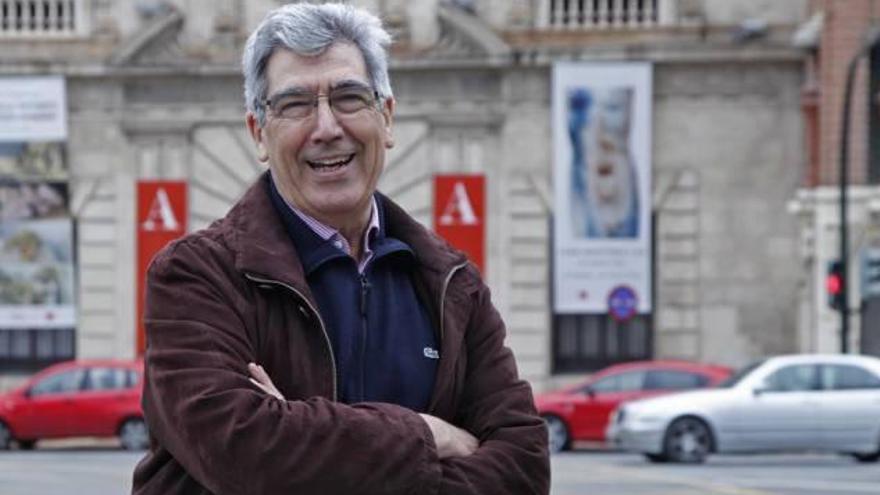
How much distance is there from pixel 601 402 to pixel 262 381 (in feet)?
92.4

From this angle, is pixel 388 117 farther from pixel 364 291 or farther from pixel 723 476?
pixel 723 476

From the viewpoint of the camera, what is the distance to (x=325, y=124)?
465 centimetres

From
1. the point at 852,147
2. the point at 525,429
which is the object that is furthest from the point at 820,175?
the point at 525,429

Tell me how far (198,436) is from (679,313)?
36.2m

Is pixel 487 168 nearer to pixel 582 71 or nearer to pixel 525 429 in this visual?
pixel 582 71

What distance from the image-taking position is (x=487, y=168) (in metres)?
40.8

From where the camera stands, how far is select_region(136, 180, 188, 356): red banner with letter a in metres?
40.2

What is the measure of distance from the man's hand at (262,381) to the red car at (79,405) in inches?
1105

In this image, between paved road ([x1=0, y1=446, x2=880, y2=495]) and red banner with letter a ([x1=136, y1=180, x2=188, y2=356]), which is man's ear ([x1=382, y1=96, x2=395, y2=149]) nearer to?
paved road ([x1=0, y1=446, x2=880, y2=495])

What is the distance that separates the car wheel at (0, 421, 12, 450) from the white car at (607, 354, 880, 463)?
10218mm

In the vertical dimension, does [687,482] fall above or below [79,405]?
above

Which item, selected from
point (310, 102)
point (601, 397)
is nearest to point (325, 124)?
point (310, 102)

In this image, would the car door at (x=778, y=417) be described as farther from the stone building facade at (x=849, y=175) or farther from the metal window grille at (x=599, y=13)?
the metal window grille at (x=599, y=13)

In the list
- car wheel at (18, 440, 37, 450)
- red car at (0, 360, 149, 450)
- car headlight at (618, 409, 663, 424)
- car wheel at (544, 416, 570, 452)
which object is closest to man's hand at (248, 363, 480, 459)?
car headlight at (618, 409, 663, 424)
